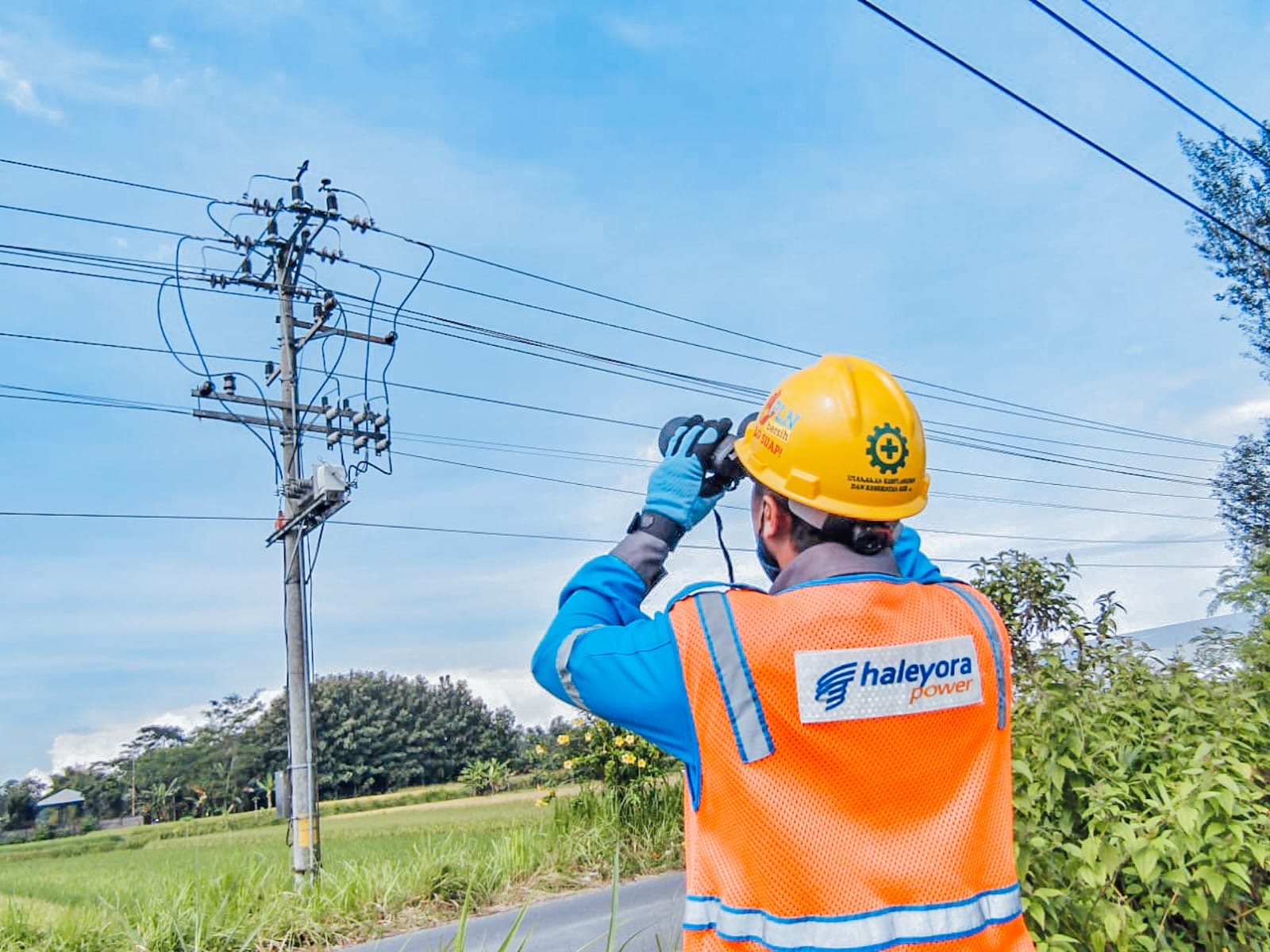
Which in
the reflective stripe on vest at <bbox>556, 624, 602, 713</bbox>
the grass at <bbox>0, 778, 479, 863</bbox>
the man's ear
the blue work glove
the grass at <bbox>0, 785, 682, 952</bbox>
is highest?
the blue work glove

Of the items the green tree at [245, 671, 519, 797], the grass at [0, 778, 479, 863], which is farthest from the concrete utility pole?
the green tree at [245, 671, 519, 797]

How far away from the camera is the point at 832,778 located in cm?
167

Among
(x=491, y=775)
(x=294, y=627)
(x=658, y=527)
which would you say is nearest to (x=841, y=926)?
(x=658, y=527)

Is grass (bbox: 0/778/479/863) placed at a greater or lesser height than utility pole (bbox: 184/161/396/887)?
lesser

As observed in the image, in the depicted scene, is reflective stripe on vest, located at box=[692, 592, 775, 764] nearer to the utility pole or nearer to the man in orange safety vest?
the man in orange safety vest

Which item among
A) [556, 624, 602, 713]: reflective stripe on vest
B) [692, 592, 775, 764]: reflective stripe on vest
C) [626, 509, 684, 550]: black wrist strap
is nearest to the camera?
[692, 592, 775, 764]: reflective stripe on vest

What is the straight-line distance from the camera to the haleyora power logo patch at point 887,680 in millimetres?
1655

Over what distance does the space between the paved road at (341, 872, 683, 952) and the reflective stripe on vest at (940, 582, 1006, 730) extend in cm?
604

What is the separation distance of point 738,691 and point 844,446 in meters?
0.53

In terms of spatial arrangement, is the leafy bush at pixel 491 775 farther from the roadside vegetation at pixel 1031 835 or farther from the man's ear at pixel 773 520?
the man's ear at pixel 773 520

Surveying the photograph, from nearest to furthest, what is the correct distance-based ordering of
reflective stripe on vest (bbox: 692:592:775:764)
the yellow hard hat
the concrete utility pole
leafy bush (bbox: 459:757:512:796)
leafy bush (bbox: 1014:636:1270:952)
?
reflective stripe on vest (bbox: 692:592:775:764)
the yellow hard hat
leafy bush (bbox: 1014:636:1270:952)
the concrete utility pole
leafy bush (bbox: 459:757:512:796)

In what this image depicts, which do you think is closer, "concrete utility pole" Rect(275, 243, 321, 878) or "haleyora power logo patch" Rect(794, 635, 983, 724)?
"haleyora power logo patch" Rect(794, 635, 983, 724)

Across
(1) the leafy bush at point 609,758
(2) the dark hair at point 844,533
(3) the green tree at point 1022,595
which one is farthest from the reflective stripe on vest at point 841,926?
(1) the leafy bush at point 609,758

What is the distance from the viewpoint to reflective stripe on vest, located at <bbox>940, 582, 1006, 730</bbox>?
192 centimetres
